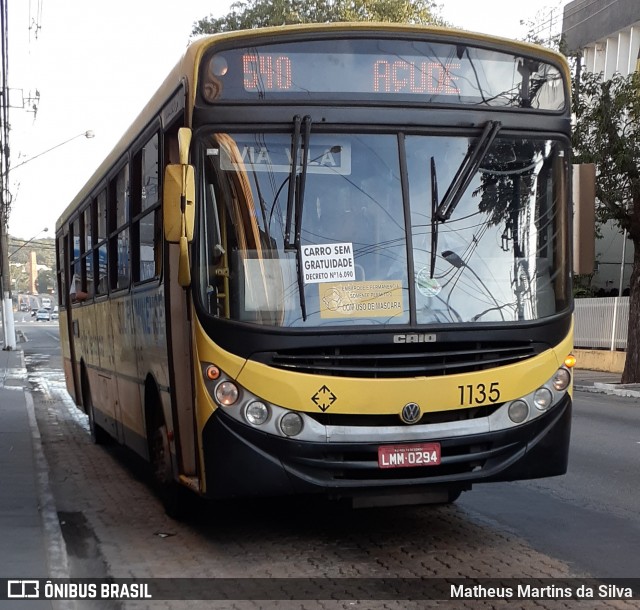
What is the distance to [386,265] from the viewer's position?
6238mm

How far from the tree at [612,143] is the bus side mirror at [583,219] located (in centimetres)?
1394

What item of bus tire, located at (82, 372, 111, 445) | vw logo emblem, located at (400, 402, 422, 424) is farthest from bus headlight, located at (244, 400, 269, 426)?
bus tire, located at (82, 372, 111, 445)

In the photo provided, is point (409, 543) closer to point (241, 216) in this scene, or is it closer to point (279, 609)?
point (279, 609)

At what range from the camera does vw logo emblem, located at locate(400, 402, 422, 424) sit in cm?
608

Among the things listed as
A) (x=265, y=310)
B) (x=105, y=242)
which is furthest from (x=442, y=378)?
(x=105, y=242)

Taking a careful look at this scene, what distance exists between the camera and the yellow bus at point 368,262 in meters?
6.08

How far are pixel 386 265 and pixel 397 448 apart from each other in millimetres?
1103

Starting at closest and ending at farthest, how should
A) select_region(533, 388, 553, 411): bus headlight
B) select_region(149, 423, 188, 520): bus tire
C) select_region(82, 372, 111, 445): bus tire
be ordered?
select_region(533, 388, 553, 411): bus headlight → select_region(149, 423, 188, 520): bus tire → select_region(82, 372, 111, 445): bus tire

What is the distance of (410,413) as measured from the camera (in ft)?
20.0

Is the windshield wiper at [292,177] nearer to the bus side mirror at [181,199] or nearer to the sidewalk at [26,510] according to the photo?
the bus side mirror at [181,199]

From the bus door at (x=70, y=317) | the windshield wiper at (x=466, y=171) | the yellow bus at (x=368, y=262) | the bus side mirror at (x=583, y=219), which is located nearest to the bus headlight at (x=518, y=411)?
the yellow bus at (x=368, y=262)

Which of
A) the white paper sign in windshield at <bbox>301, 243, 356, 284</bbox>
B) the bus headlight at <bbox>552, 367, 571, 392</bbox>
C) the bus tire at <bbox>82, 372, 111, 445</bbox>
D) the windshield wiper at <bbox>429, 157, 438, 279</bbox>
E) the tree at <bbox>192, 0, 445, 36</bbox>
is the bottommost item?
the bus tire at <bbox>82, 372, 111, 445</bbox>

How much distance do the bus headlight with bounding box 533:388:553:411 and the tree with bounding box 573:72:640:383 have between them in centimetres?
1464

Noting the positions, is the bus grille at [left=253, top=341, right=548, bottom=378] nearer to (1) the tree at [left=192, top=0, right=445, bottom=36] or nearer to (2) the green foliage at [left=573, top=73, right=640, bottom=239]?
(2) the green foliage at [left=573, top=73, right=640, bottom=239]
